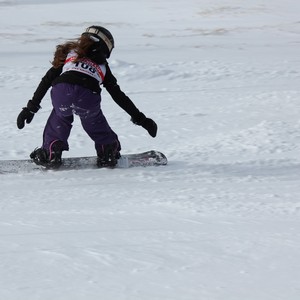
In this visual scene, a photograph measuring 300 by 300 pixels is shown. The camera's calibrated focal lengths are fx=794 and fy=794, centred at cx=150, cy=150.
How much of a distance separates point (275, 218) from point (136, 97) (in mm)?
4678

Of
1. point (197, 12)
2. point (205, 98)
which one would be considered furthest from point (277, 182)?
point (197, 12)

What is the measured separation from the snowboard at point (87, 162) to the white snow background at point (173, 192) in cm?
11

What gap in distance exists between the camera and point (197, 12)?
1712 centimetres

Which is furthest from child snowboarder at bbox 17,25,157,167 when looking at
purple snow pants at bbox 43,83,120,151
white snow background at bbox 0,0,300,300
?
white snow background at bbox 0,0,300,300

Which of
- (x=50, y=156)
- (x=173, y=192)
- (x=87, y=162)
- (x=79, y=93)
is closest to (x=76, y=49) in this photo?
(x=79, y=93)

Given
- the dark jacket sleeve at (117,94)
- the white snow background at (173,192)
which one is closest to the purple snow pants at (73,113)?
the dark jacket sleeve at (117,94)

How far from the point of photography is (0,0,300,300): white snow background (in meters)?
3.79

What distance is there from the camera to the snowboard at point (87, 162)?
628cm

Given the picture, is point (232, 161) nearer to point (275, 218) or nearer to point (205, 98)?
point (275, 218)

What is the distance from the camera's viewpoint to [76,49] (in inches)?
235

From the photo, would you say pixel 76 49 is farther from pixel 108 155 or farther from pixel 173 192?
pixel 173 192

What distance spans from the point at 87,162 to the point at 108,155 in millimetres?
207

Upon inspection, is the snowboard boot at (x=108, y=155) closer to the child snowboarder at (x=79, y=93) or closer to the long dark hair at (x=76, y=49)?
the child snowboarder at (x=79, y=93)

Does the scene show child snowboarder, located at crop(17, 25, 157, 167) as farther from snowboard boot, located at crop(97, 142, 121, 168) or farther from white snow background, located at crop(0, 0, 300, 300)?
white snow background, located at crop(0, 0, 300, 300)
